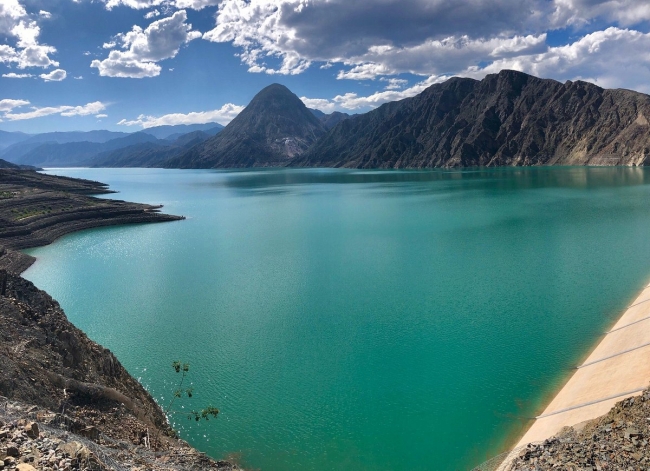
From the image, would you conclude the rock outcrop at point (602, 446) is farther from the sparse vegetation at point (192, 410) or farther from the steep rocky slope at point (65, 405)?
the sparse vegetation at point (192, 410)

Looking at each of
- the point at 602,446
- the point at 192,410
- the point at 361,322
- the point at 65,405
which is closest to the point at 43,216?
the point at 361,322

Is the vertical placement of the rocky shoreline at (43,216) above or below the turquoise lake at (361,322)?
above

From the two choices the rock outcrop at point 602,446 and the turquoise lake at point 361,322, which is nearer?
the rock outcrop at point 602,446

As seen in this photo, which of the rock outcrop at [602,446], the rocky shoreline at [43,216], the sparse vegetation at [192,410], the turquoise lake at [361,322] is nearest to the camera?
the rock outcrop at [602,446]

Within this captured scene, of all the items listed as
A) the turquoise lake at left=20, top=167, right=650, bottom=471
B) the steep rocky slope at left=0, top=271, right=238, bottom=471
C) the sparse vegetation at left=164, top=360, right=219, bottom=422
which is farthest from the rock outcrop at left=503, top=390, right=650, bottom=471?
the sparse vegetation at left=164, top=360, right=219, bottom=422

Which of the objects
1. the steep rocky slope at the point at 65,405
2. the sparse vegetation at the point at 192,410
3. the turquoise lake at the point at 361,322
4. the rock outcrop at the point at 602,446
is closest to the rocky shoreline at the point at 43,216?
the turquoise lake at the point at 361,322

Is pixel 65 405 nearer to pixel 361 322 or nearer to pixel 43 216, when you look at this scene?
pixel 361 322
